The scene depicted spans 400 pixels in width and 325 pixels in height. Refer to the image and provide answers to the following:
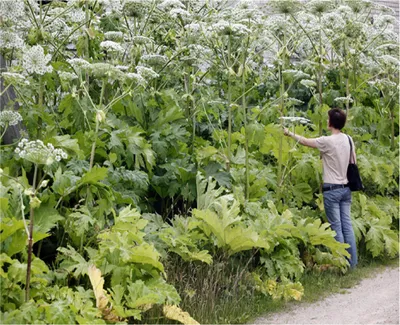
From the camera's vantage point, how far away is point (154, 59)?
6.87 metres

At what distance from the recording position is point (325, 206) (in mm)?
7547

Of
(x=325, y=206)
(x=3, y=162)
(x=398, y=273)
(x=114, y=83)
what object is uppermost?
(x=114, y=83)

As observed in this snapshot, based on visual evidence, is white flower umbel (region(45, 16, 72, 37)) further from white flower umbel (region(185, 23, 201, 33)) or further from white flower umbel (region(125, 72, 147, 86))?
white flower umbel (region(185, 23, 201, 33))

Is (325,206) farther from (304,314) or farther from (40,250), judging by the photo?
(40,250)

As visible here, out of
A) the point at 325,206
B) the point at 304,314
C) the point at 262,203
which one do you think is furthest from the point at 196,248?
the point at 325,206

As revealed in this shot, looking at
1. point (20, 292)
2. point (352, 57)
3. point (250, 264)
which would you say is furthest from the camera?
point (352, 57)

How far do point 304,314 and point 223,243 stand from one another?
0.95 m

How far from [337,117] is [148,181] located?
2.58 m

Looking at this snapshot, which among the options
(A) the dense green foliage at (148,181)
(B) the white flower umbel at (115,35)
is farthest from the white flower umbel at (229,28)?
(B) the white flower umbel at (115,35)

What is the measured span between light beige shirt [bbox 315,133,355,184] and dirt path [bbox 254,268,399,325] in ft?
3.98

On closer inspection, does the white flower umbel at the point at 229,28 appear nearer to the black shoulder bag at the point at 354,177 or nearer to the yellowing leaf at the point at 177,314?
the black shoulder bag at the point at 354,177

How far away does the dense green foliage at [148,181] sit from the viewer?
4.82 metres

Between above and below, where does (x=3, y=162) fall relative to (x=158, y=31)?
below

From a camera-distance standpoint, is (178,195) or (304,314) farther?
(178,195)
